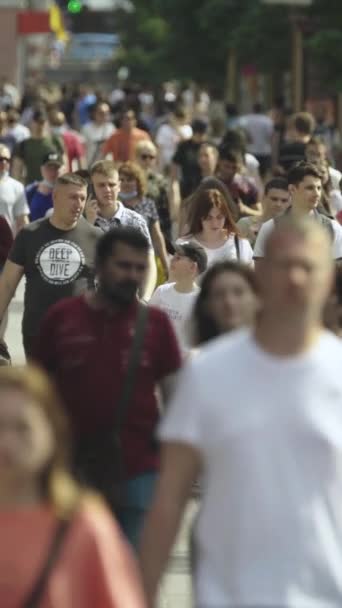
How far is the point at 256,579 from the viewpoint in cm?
509

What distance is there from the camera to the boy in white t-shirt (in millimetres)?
10101

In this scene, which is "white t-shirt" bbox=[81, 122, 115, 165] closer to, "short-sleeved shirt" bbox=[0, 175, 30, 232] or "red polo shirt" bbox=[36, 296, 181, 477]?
"short-sleeved shirt" bbox=[0, 175, 30, 232]

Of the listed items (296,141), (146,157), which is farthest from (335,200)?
(296,141)

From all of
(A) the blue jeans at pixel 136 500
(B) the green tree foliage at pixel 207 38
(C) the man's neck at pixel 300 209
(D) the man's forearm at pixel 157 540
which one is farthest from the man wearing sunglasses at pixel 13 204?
(B) the green tree foliage at pixel 207 38

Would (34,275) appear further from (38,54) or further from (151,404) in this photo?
(38,54)

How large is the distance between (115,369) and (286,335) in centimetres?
169

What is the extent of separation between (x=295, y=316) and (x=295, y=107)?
116ft

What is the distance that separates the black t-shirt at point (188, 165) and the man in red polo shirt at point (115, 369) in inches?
510

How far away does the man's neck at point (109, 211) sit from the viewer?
12.8 m

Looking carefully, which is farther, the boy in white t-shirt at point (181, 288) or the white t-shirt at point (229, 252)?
the white t-shirt at point (229, 252)

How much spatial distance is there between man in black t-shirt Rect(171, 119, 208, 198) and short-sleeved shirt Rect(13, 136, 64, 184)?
1.24 m

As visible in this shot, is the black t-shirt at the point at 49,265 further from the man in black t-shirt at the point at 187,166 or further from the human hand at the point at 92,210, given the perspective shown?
the man in black t-shirt at the point at 187,166

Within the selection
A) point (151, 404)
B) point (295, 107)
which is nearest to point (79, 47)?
point (295, 107)

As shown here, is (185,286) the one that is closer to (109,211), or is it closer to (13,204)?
(109,211)
